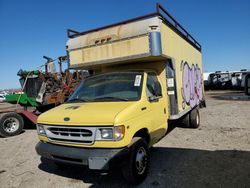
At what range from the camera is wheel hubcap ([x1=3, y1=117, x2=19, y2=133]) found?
9.08 meters

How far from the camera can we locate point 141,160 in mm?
4242

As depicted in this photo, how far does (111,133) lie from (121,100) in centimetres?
88

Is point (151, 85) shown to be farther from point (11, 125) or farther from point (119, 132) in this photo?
point (11, 125)

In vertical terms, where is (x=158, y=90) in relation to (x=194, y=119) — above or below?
above

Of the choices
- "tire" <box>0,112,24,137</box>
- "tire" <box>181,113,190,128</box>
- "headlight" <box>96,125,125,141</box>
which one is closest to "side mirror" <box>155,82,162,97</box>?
"headlight" <box>96,125,125,141</box>

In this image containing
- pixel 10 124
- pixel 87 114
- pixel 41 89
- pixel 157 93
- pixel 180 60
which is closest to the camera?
pixel 87 114

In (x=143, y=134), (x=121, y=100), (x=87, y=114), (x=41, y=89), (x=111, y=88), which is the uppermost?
(x=41, y=89)

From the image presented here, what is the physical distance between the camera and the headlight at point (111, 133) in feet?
12.2

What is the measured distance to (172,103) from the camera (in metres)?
5.95

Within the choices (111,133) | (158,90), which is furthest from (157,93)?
(111,133)

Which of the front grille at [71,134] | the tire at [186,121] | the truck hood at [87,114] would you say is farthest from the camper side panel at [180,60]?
the front grille at [71,134]

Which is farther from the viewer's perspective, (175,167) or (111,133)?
(175,167)

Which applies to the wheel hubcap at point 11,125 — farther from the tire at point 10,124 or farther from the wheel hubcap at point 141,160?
the wheel hubcap at point 141,160

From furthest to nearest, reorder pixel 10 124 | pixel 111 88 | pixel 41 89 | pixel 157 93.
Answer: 1. pixel 41 89
2. pixel 10 124
3. pixel 157 93
4. pixel 111 88
